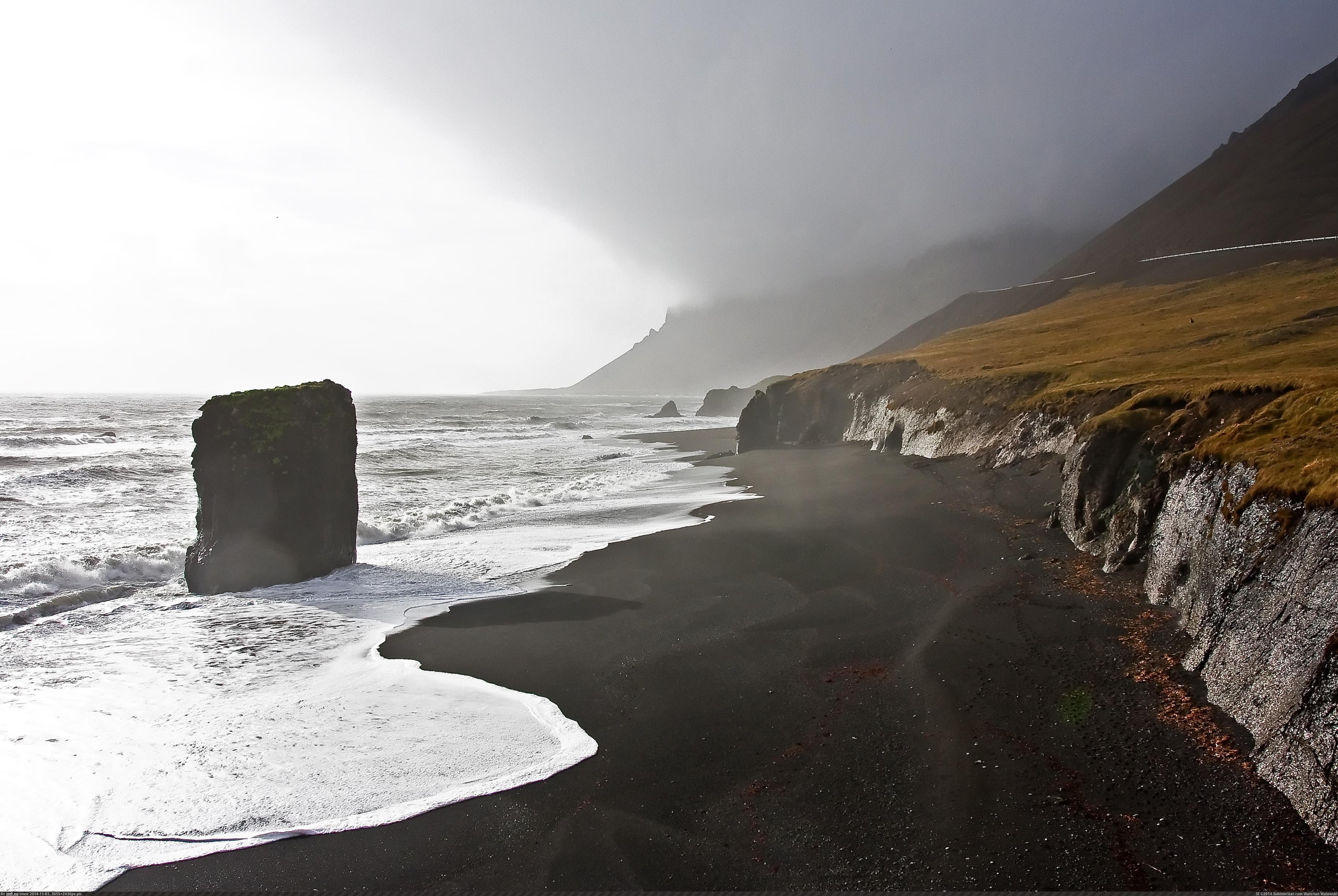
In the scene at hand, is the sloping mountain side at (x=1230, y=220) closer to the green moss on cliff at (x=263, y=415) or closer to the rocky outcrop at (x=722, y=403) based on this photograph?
the rocky outcrop at (x=722, y=403)

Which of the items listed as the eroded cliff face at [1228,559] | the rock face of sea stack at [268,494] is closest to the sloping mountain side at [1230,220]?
the eroded cliff face at [1228,559]

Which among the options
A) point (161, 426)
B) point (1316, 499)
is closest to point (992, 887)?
point (1316, 499)

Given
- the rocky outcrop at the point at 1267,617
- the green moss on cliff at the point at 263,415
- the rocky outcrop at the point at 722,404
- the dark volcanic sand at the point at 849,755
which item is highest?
the rocky outcrop at the point at 722,404

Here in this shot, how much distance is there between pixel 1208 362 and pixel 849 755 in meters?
28.0

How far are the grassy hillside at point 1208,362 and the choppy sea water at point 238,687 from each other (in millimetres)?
11378

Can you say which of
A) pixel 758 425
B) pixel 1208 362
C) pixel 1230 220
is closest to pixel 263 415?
pixel 1208 362

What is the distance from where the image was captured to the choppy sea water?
6992 mm

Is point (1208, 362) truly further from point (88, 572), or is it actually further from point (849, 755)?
point (88, 572)

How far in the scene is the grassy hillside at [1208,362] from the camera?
10.5m

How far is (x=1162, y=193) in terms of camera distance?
143 meters

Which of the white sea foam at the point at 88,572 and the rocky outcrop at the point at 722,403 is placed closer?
the white sea foam at the point at 88,572

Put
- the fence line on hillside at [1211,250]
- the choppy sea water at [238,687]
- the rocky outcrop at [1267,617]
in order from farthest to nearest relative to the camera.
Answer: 1. the fence line on hillside at [1211,250]
2. the choppy sea water at [238,687]
3. the rocky outcrop at [1267,617]

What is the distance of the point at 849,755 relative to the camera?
7699 millimetres

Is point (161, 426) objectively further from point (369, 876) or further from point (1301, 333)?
point (1301, 333)
